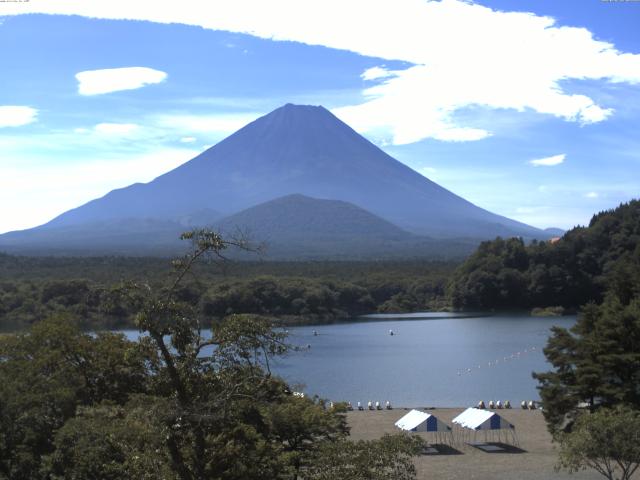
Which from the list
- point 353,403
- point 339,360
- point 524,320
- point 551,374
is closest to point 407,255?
point 524,320

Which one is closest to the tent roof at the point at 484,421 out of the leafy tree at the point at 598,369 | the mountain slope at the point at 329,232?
the leafy tree at the point at 598,369

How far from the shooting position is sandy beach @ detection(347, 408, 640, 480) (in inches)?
630

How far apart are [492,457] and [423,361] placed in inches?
782

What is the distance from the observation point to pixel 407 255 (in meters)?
131

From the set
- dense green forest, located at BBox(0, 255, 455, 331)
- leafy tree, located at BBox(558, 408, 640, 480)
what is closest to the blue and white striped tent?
leafy tree, located at BBox(558, 408, 640, 480)

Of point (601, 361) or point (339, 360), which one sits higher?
point (601, 361)

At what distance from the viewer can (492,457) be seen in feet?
58.4

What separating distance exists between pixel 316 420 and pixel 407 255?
118794 mm

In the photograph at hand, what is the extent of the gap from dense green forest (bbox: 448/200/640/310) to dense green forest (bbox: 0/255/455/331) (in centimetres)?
372

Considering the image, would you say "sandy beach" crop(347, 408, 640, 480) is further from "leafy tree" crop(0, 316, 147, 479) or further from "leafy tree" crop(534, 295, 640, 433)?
"leafy tree" crop(0, 316, 147, 479)

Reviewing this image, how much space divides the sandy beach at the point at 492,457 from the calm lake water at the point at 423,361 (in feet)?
7.94

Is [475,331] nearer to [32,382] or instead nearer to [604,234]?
[604,234]

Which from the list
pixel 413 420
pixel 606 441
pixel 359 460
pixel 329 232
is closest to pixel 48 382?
pixel 359 460

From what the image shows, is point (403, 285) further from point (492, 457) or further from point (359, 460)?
point (359, 460)
